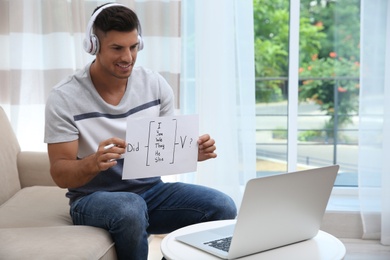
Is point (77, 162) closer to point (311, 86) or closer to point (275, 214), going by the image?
point (275, 214)

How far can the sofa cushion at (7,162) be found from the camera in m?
2.51

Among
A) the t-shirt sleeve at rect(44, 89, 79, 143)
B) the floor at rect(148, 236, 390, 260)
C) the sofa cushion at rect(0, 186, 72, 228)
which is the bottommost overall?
the floor at rect(148, 236, 390, 260)

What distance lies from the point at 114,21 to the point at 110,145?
446 millimetres

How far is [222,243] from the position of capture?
1.74 metres

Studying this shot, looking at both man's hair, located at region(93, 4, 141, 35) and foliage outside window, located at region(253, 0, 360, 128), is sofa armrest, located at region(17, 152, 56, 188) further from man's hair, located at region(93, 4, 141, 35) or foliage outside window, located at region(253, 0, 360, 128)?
foliage outside window, located at region(253, 0, 360, 128)

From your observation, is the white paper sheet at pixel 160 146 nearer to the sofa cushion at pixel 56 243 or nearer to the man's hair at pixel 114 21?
the sofa cushion at pixel 56 243

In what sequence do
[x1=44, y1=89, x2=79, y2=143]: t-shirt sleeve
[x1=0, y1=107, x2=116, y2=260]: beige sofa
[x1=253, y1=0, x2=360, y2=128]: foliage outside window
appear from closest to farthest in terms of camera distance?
1. [x1=0, y1=107, x2=116, y2=260]: beige sofa
2. [x1=44, y1=89, x2=79, y2=143]: t-shirt sleeve
3. [x1=253, y1=0, x2=360, y2=128]: foliage outside window

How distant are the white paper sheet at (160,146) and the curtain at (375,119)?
124 cm

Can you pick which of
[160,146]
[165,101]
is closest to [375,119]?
[165,101]

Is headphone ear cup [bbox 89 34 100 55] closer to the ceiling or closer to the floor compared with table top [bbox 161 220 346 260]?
closer to the ceiling

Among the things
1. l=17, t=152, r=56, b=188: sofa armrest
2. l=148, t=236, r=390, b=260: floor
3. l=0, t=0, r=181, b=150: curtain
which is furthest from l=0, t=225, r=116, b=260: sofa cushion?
l=0, t=0, r=181, b=150: curtain

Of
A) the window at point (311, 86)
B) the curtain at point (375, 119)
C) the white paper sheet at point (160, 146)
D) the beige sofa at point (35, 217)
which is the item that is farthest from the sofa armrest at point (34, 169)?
the curtain at point (375, 119)

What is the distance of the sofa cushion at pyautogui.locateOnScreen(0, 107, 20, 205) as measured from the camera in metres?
2.51

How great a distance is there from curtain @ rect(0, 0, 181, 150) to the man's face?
2.82ft
